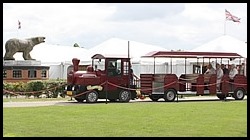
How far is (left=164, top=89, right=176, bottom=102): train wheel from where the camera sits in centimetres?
2125

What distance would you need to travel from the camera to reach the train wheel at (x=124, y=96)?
68.1ft

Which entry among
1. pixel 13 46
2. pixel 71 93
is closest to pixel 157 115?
pixel 71 93

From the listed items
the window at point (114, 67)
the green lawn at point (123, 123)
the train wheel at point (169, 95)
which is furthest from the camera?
the train wheel at point (169, 95)

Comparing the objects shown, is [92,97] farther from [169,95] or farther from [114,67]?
[169,95]

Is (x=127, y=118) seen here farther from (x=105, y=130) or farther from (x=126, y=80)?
(x=126, y=80)

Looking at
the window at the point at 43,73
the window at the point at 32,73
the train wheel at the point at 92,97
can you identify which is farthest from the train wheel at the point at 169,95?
the window at the point at 43,73

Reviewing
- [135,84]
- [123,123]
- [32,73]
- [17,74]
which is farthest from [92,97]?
[17,74]

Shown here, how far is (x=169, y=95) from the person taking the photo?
2133 centimetres

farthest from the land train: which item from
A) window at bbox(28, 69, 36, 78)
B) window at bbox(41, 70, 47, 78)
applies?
window at bbox(41, 70, 47, 78)

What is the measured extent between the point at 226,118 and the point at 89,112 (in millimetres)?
4106

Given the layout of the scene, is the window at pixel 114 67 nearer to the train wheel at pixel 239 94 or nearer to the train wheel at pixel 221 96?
the train wheel at pixel 221 96

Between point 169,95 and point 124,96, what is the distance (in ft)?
6.35

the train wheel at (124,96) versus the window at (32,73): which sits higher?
the window at (32,73)

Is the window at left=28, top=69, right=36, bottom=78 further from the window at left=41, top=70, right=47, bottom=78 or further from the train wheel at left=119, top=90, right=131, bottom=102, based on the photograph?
the train wheel at left=119, top=90, right=131, bottom=102
